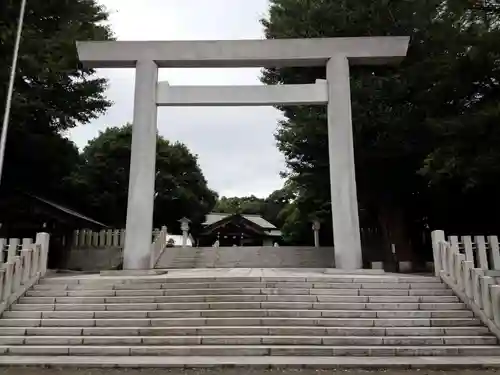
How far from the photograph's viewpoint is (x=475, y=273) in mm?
7137

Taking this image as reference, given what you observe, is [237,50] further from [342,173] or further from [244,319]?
[244,319]

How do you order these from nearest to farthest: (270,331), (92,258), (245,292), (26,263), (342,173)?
(270,331), (245,292), (26,263), (342,173), (92,258)

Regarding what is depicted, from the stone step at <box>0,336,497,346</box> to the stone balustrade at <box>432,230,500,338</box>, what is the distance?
511mm

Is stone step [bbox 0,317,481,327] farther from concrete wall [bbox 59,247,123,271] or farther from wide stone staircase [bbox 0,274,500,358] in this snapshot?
concrete wall [bbox 59,247,123,271]

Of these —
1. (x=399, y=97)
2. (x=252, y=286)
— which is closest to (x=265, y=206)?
(x=399, y=97)

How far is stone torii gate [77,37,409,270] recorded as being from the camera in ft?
34.8

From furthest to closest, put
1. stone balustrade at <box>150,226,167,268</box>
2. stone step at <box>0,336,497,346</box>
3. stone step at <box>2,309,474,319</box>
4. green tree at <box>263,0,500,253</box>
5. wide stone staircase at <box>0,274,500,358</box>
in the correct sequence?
stone balustrade at <box>150,226,167,268</box>, green tree at <box>263,0,500,253</box>, stone step at <box>2,309,474,319</box>, stone step at <box>0,336,497,346</box>, wide stone staircase at <box>0,274,500,358</box>

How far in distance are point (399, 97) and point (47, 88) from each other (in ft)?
40.6

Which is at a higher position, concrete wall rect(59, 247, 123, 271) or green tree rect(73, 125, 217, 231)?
green tree rect(73, 125, 217, 231)

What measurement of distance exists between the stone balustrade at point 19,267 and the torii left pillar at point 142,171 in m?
1.97

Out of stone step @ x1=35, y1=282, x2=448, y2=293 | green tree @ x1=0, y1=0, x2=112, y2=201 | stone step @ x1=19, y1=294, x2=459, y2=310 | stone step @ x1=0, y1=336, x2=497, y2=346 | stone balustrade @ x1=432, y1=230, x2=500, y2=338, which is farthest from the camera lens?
green tree @ x1=0, y1=0, x2=112, y2=201

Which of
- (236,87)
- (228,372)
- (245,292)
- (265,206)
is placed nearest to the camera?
(228,372)

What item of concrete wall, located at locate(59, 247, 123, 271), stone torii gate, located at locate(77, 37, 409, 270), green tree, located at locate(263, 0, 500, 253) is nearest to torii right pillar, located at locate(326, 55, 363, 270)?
stone torii gate, located at locate(77, 37, 409, 270)

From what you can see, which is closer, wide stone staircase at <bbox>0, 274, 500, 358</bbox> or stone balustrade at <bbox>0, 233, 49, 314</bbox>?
wide stone staircase at <bbox>0, 274, 500, 358</bbox>
